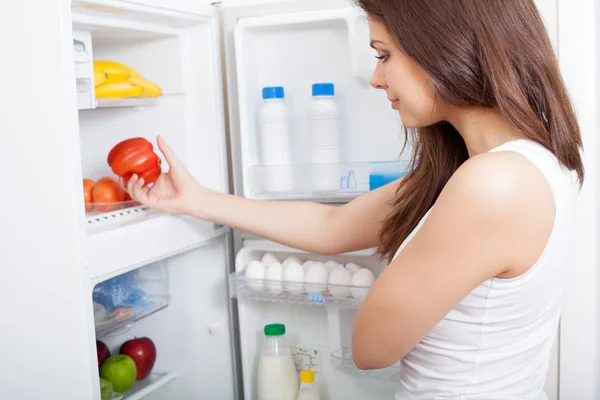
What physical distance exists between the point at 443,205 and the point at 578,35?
679 millimetres

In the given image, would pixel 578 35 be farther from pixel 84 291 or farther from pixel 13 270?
pixel 13 270

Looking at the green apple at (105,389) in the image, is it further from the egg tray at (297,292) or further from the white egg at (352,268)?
the white egg at (352,268)

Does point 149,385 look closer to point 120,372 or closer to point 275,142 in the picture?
point 120,372

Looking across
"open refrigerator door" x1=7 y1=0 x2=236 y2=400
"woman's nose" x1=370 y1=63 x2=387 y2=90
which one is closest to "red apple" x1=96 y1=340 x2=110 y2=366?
"open refrigerator door" x1=7 y1=0 x2=236 y2=400

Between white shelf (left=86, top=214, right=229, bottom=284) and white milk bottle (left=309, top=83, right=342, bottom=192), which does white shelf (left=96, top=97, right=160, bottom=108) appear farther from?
white milk bottle (left=309, top=83, right=342, bottom=192)

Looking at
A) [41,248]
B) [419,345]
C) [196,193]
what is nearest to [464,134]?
[419,345]

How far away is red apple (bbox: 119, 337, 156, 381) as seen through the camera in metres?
1.74

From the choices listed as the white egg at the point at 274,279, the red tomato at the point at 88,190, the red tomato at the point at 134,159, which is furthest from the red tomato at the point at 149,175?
the white egg at the point at 274,279

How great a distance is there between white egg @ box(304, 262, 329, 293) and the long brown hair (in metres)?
0.58

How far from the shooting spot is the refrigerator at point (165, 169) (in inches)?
47.6

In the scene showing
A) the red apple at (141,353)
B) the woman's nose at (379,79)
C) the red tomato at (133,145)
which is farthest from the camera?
the red apple at (141,353)

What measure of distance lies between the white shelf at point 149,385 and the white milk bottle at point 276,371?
267 mm

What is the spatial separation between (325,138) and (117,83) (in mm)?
480

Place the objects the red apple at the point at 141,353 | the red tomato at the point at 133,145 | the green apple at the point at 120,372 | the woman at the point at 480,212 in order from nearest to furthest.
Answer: the woman at the point at 480,212 < the red tomato at the point at 133,145 < the green apple at the point at 120,372 < the red apple at the point at 141,353
